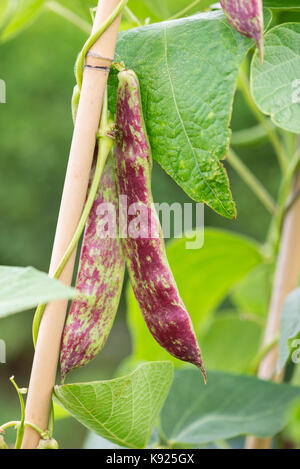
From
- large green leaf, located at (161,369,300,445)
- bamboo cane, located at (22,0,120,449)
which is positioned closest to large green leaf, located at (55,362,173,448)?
bamboo cane, located at (22,0,120,449)

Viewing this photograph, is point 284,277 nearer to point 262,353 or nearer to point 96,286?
point 262,353

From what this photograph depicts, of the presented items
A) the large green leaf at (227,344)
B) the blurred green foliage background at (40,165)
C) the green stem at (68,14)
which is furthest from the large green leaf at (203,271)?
the blurred green foliage background at (40,165)

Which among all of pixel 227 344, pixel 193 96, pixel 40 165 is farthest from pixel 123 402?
pixel 40 165

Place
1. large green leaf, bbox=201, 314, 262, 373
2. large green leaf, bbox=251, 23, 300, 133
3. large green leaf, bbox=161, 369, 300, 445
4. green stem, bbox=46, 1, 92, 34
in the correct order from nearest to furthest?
large green leaf, bbox=251, 23, 300, 133 < large green leaf, bbox=161, 369, 300, 445 < green stem, bbox=46, 1, 92, 34 < large green leaf, bbox=201, 314, 262, 373

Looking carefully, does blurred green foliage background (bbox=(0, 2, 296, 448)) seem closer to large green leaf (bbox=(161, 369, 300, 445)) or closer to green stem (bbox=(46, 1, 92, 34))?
green stem (bbox=(46, 1, 92, 34))

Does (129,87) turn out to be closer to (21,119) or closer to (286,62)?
(286,62)

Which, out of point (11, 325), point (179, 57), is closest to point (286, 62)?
point (179, 57)

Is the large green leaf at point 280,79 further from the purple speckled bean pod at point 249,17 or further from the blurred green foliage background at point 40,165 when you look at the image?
the blurred green foliage background at point 40,165
